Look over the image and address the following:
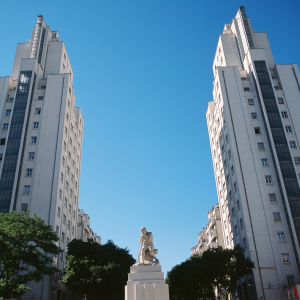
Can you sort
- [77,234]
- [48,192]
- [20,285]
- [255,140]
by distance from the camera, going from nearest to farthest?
[20,285] < [48,192] < [255,140] < [77,234]

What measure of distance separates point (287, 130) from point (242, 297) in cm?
2707

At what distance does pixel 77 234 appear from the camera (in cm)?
6694

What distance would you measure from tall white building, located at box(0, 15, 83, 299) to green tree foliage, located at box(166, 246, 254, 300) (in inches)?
722

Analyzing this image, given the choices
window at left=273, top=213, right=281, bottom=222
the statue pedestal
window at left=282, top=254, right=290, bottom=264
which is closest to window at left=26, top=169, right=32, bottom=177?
the statue pedestal

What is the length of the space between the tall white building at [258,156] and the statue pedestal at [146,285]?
26.3 metres

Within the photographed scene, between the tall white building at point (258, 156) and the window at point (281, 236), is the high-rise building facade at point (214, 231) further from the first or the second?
the window at point (281, 236)

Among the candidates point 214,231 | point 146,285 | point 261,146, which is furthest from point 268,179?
point 146,285

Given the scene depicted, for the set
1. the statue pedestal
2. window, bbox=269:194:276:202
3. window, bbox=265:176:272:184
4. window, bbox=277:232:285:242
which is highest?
window, bbox=265:176:272:184

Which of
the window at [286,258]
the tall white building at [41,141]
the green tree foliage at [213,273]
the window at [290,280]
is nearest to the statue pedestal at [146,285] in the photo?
the green tree foliage at [213,273]

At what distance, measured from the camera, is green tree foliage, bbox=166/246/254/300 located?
40.3 metres

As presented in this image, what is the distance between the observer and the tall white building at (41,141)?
49750 mm

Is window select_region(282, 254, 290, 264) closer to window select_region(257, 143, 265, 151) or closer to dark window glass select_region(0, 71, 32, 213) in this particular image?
window select_region(257, 143, 265, 151)

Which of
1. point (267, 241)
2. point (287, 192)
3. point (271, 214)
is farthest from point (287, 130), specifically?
point (267, 241)

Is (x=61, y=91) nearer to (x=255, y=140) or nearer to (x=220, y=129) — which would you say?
(x=220, y=129)
